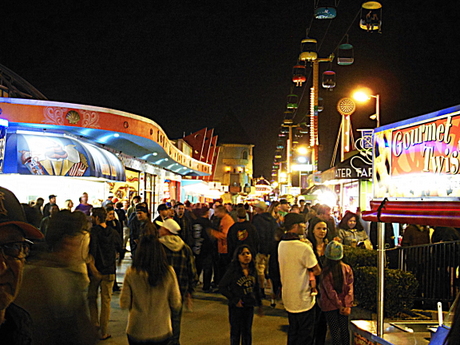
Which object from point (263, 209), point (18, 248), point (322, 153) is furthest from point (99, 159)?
point (322, 153)

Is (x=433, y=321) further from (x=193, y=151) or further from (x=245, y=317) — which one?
(x=193, y=151)

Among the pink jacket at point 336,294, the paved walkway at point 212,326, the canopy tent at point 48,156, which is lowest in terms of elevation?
the paved walkway at point 212,326

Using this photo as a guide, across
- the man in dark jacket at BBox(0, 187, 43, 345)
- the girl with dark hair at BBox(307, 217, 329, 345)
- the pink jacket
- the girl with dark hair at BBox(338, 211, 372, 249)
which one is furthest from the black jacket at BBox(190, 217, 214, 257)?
the man in dark jacket at BBox(0, 187, 43, 345)

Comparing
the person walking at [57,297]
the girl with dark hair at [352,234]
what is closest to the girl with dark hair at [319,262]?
the girl with dark hair at [352,234]

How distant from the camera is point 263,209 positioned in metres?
13.8

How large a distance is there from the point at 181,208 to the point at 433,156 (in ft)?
26.5

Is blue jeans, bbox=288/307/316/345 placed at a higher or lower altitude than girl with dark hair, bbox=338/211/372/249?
lower

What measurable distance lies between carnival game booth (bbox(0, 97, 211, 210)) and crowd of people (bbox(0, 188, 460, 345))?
15.7 feet

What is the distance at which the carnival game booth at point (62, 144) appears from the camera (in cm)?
1508

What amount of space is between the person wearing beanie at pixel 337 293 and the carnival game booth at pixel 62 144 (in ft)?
34.4

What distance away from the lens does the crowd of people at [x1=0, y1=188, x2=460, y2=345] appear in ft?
8.36

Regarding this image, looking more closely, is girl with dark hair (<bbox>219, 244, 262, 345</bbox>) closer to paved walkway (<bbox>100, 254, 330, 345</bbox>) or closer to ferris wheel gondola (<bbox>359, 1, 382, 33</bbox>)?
paved walkway (<bbox>100, 254, 330, 345</bbox>)

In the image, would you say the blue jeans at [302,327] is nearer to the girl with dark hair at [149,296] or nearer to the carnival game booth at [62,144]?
the girl with dark hair at [149,296]

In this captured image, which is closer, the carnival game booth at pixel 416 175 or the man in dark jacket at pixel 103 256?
the carnival game booth at pixel 416 175
